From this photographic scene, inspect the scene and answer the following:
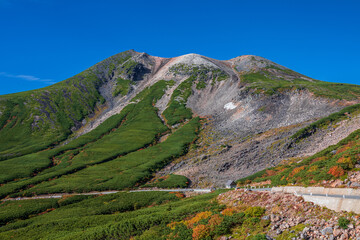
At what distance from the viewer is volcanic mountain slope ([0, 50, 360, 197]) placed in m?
67.1

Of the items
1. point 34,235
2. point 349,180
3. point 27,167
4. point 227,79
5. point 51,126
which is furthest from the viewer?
point 227,79

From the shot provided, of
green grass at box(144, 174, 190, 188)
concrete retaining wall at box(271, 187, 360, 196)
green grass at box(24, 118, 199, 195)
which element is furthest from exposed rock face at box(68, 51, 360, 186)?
concrete retaining wall at box(271, 187, 360, 196)

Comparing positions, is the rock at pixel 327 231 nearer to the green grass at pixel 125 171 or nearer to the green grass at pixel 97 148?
the green grass at pixel 125 171

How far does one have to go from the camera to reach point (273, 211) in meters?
20.7

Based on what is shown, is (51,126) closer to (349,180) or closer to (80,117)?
(80,117)

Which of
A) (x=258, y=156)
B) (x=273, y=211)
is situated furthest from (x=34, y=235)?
(x=258, y=156)

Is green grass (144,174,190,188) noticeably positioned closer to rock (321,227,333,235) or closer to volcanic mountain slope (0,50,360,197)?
volcanic mountain slope (0,50,360,197)

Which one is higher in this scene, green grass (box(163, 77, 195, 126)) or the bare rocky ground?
green grass (box(163, 77, 195, 126))

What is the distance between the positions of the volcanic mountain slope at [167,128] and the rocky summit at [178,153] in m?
0.55

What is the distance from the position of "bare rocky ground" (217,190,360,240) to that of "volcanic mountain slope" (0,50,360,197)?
119ft

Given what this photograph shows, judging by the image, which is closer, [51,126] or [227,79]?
[51,126]

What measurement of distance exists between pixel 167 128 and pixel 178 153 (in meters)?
32.1

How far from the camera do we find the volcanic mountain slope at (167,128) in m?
67.1

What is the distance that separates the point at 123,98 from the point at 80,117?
3634 cm
